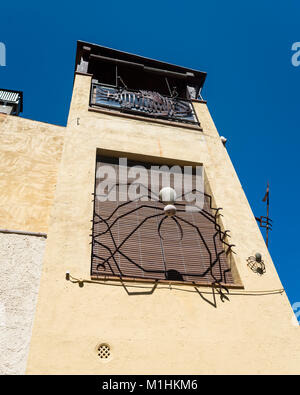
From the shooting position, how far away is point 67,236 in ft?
15.2

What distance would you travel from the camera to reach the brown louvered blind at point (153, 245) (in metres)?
4.74

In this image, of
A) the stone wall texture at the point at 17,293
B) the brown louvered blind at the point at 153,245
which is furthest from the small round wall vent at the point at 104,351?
the brown louvered blind at the point at 153,245

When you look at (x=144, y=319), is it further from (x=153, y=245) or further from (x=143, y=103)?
(x=143, y=103)

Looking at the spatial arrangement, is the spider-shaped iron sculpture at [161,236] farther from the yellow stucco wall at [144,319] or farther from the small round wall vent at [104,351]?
the small round wall vent at [104,351]

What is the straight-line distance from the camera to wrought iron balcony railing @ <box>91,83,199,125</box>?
8102mm

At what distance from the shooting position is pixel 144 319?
3.96m

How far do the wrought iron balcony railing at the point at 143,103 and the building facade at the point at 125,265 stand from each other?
38 centimetres

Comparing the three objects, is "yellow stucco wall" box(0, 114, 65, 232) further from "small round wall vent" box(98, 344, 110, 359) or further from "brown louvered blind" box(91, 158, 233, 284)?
"small round wall vent" box(98, 344, 110, 359)

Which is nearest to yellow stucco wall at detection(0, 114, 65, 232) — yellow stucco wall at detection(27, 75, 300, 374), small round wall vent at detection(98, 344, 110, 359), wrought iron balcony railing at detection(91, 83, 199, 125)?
yellow stucco wall at detection(27, 75, 300, 374)

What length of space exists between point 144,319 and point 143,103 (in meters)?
6.19

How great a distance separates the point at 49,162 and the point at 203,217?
323 cm

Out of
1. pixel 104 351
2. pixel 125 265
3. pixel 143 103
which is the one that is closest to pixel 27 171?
pixel 125 265
